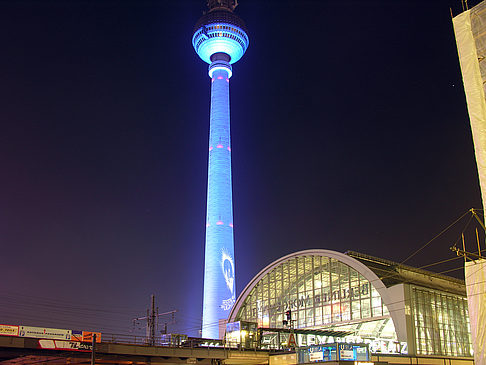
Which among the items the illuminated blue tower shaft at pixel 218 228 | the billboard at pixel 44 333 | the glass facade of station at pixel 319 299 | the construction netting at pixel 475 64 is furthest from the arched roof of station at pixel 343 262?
the billboard at pixel 44 333

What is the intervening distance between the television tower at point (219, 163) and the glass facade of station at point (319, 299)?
721 inches

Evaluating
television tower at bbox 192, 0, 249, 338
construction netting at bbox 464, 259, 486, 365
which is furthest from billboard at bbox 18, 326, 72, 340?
television tower at bbox 192, 0, 249, 338

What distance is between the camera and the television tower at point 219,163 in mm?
102031

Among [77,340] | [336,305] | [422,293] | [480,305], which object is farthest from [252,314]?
[480,305]

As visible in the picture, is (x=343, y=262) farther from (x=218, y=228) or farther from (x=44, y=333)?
(x=218, y=228)

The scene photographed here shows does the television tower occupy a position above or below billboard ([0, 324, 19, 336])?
above

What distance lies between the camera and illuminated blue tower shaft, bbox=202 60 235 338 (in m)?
101

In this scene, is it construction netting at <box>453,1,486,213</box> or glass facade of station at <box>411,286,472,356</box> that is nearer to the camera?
construction netting at <box>453,1,486,213</box>

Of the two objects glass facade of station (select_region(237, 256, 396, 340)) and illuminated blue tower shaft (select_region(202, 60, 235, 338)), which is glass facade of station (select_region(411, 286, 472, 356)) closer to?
glass facade of station (select_region(237, 256, 396, 340))

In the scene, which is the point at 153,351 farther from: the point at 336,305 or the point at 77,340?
the point at 336,305

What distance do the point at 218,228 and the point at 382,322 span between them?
43279 millimetres

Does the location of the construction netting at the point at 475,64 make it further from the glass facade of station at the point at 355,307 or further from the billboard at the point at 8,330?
the billboard at the point at 8,330

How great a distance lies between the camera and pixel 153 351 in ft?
164

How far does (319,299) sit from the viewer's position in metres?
73.4
